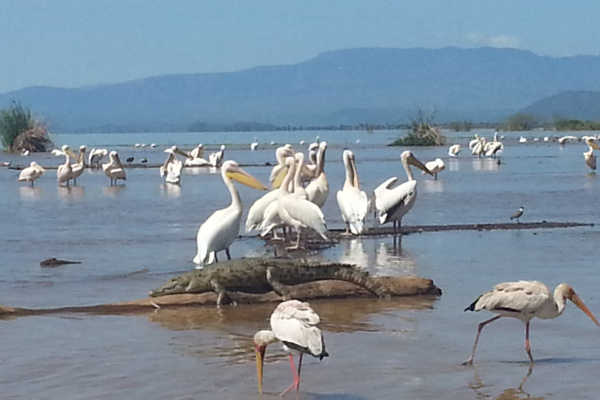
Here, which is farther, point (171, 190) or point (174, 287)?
point (171, 190)

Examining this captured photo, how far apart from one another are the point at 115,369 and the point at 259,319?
5.85 ft

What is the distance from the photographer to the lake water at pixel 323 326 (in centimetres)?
696

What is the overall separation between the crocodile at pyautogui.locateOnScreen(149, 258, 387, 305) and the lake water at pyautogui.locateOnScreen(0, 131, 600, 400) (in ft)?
0.68

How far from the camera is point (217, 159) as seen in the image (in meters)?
39.3

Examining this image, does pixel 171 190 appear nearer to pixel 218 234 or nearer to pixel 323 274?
pixel 218 234

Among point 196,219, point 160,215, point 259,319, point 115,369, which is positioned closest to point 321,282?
point 259,319

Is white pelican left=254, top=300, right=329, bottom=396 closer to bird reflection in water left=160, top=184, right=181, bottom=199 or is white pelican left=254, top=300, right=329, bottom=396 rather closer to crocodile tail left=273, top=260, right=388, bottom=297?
crocodile tail left=273, top=260, right=388, bottom=297

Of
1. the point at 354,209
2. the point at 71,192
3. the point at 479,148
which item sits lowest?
the point at 71,192

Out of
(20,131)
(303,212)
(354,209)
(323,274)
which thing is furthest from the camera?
(20,131)

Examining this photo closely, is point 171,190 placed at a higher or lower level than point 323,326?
lower

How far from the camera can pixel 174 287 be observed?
374 inches

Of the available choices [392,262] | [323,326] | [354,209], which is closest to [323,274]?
[323,326]

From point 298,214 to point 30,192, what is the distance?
14703 millimetres

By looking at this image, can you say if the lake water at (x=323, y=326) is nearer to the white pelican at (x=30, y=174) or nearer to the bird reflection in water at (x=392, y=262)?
the bird reflection in water at (x=392, y=262)
